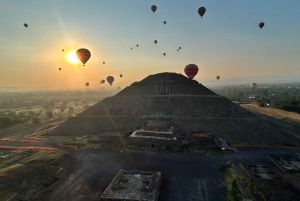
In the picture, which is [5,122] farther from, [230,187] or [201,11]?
[201,11]

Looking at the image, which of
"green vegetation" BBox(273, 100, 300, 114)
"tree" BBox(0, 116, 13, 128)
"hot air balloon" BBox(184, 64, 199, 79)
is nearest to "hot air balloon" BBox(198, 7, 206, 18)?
"hot air balloon" BBox(184, 64, 199, 79)

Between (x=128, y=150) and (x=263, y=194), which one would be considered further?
(x=128, y=150)

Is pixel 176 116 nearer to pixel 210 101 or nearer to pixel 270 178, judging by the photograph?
pixel 210 101

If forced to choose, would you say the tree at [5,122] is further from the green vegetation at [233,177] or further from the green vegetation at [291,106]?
the green vegetation at [291,106]

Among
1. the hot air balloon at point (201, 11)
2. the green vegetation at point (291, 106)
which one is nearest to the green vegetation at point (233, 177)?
the hot air balloon at point (201, 11)

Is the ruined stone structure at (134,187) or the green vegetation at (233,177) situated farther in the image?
the green vegetation at (233,177)

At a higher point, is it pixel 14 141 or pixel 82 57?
pixel 82 57

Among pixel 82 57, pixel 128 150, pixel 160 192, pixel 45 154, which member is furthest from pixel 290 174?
pixel 82 57
